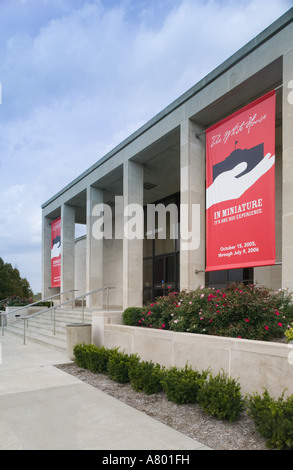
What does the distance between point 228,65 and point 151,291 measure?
13.1m

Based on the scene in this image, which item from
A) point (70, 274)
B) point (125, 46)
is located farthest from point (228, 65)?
point (70, 274)

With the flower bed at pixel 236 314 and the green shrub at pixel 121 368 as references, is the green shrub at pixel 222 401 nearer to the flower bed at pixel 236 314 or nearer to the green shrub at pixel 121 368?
the flower bed at pixel 236 314

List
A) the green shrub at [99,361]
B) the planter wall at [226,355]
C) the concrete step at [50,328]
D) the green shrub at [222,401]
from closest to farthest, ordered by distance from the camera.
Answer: the green shrub at [222,401]
the planter wall at [226,355]
the green shrub at [99,361]
the concrete step at [50,328]

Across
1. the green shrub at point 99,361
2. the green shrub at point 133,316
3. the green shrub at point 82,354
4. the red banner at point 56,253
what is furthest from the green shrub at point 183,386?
the red banner at point 56,253

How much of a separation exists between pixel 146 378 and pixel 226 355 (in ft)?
4.91

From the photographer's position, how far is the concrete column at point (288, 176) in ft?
25.3

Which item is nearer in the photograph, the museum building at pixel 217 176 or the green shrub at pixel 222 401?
the green shrub at pixel 222 401

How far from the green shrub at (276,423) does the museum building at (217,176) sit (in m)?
4.28

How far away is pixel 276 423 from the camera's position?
3660 millimetres

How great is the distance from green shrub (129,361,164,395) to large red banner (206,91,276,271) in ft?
13.1

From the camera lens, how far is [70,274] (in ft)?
68.1

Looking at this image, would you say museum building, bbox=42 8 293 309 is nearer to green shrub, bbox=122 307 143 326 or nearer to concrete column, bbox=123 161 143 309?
concrete column, bbox=123 161 143 309

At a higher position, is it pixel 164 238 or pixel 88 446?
pixel 164 238

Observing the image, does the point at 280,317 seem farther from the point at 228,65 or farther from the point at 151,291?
the point at 151,291
